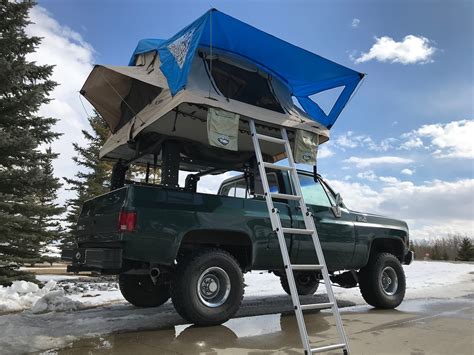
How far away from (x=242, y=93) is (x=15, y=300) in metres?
5.20

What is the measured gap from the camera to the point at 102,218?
5516 mm

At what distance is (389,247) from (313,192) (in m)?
2.20

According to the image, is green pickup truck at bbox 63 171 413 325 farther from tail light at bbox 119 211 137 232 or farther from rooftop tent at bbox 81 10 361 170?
rooftop tent at bbox 81 10 361 170

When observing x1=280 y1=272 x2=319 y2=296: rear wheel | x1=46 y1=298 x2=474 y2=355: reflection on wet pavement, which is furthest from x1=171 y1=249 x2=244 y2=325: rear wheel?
x1=280 y1=272 x2=319 y2=296: rear wheel

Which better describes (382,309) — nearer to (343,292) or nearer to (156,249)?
(343,292)

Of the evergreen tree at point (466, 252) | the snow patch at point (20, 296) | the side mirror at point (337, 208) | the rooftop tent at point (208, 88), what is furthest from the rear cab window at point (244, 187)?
the evergreen tree at point (466, 252)

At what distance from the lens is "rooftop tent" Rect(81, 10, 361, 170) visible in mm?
5133

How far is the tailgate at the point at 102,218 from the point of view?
16.9 ft

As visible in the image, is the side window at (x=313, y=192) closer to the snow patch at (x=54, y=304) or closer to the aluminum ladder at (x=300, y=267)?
the aluminum ladder at (x=300, y=267)

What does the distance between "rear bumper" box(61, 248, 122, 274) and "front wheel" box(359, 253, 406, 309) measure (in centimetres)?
433

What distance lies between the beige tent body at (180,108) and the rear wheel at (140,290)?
1941mm

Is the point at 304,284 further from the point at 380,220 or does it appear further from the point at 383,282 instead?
the point at 380,220

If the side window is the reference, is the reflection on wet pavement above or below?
below

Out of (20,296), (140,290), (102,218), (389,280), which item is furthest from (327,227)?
(20,296)
